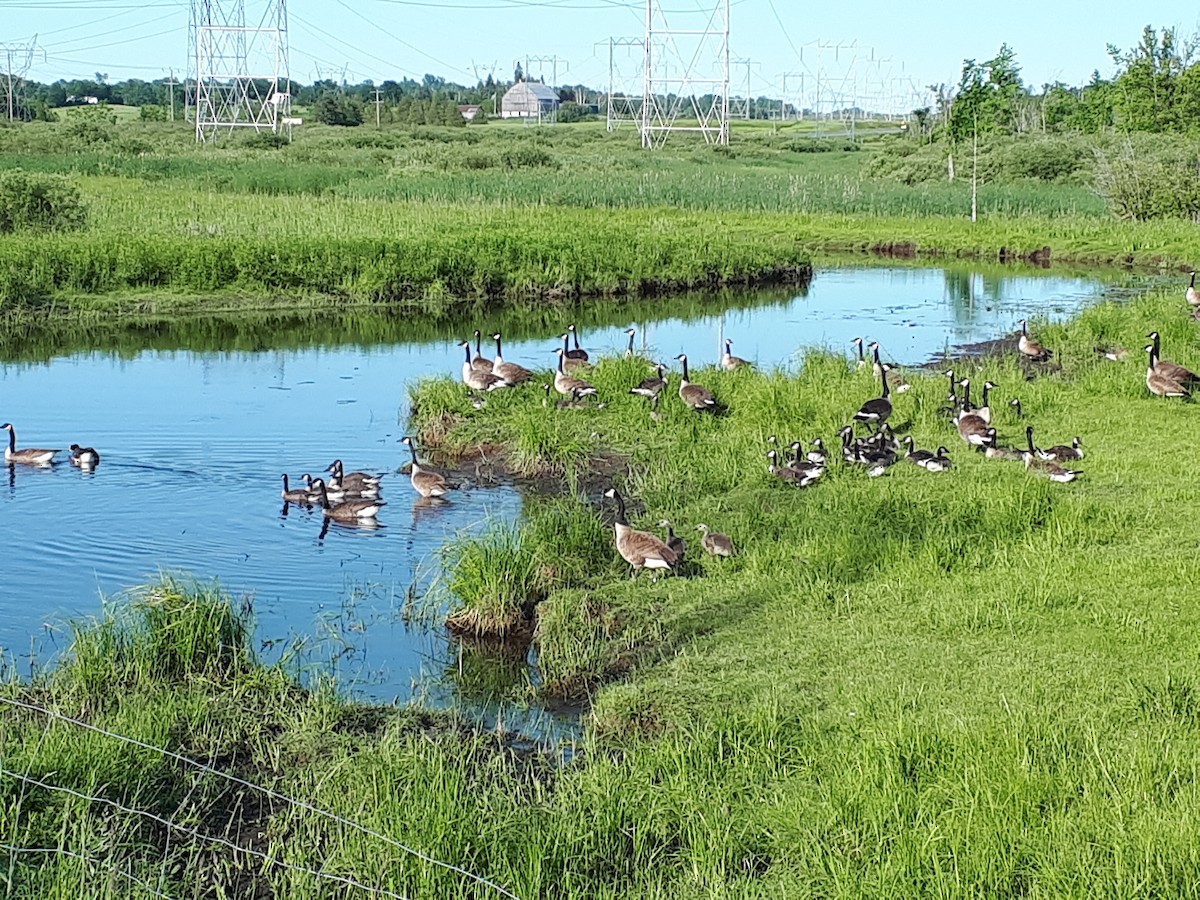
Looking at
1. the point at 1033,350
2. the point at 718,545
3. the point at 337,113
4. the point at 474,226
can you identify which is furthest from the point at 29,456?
the point at 337,113

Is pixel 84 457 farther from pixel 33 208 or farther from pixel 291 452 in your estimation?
pixel 33 208

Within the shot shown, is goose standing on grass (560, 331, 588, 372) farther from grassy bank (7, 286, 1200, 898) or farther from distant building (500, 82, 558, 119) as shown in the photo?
distant building (500, 82, 558, 119)

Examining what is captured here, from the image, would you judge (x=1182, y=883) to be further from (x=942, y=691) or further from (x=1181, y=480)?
(x=1181, y=480)

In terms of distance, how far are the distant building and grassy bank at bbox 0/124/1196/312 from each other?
81782mm

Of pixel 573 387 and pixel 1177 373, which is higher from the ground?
pixel 1177 373

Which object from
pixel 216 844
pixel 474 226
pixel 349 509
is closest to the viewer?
pixel 216 844

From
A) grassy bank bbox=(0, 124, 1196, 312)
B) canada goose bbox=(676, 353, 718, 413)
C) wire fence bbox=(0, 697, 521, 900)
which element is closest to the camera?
wire fence bbox=(0, 697, 521, 900)

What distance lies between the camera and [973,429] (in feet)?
48.5

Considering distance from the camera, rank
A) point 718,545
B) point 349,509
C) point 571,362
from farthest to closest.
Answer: point 571,362, point 349,509, point 718,545

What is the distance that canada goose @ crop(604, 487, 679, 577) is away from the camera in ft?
36.1

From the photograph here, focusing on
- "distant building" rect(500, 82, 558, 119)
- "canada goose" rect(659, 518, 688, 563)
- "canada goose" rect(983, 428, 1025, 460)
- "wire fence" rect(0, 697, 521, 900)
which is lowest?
"wire fence" rect(0, 697, 521, 900)

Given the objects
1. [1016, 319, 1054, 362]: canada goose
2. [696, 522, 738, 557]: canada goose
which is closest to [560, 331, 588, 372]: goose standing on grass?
[1016, 319, 1054, 362]: canada goose

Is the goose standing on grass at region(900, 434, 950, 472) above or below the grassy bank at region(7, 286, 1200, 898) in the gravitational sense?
above

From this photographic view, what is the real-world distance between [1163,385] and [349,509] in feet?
33.3
